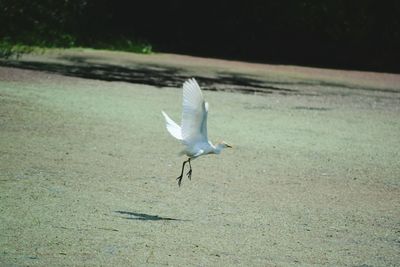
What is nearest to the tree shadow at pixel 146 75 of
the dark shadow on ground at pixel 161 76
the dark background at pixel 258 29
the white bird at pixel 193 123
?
the dark shadow on ground at pixel 161 76

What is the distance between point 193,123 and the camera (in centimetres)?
691

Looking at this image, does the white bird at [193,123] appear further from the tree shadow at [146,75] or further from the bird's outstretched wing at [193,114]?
the tree shadow at [146,75]

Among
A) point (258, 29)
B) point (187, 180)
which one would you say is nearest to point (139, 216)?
point (187, 180)

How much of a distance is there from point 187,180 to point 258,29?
1917cm

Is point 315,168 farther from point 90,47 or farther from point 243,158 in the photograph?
point 90,47

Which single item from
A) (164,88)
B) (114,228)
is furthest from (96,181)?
(164,88)

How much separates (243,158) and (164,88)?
6894 mm

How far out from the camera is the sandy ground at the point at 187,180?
5598 millimetres

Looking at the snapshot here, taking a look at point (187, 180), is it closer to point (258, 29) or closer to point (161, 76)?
point (161, 76)

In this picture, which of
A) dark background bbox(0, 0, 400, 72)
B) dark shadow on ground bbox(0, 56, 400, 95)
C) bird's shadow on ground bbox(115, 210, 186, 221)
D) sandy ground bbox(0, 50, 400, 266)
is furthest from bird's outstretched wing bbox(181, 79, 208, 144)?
dark background bbox(0, 0, 400, 72)

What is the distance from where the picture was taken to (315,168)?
9.37 metres

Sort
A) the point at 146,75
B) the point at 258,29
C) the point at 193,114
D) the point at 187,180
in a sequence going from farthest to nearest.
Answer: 1. the point at 258,29
2. the point at 146,75
3. the point at 187,180
4. the point at 193,114

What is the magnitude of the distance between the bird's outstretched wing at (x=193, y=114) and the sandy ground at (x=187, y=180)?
2.04ft

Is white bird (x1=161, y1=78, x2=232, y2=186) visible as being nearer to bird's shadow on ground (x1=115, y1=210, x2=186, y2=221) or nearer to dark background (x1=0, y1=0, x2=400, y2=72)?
bird's shadow on ground (x1=115, y1=210, x2=186, y2=221)
